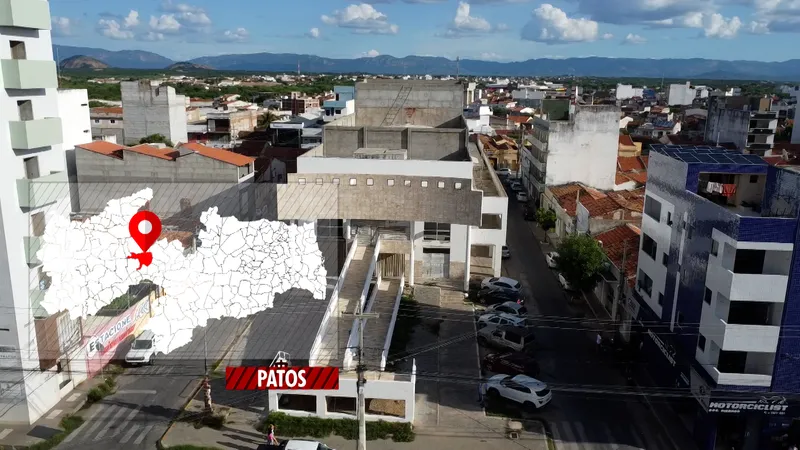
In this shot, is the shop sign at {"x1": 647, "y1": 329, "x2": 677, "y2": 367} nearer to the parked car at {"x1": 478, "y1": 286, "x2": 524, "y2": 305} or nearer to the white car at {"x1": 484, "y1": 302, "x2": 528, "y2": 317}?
the white car at {"x1": 484, "y1": 302, "x2": 528, "y2": 317}

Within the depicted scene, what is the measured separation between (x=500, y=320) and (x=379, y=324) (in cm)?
370

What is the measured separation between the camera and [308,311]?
13.1m

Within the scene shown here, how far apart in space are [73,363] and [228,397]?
3.52 meters

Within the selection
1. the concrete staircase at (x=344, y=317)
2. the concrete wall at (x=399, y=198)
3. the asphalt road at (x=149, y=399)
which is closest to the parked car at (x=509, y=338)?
the concrete wall at (x=399, y=198)

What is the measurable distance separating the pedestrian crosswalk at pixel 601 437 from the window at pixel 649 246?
417 centimetres

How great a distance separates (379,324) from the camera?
47.4ft

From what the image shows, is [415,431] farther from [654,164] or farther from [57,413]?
[654,164]

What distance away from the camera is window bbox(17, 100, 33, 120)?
1129 centimetres

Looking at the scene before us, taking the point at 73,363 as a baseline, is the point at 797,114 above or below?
above

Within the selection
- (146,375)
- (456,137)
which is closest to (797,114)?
(456,137)

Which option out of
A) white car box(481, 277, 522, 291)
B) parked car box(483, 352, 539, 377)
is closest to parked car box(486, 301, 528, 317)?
white car box(481, 277, 522, 291)

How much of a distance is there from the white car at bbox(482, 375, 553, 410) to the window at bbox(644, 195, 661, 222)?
4.78 meters
